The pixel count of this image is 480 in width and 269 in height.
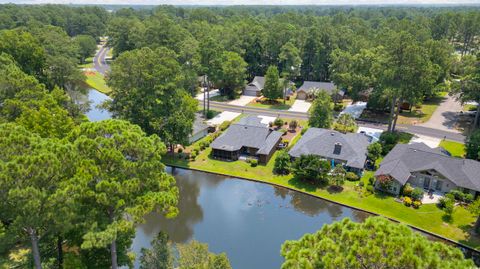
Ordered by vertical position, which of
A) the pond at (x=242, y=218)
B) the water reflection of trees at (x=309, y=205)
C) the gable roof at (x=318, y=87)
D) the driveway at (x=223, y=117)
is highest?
the gable roof at (x=318, y=87)

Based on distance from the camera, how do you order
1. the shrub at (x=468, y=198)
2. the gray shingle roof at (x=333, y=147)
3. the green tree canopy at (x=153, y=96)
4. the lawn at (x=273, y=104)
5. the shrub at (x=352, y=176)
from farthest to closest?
the lawn at (x=273, y=104)
the green tree canopy at (x=153, y=96)
the gray shingle roof at (x=333, y=147)
the shrub at (x=352, y=176)
the shrub at (x=468, y=198)

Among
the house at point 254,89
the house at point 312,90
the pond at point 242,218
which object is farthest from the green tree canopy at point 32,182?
the house at point 254,89

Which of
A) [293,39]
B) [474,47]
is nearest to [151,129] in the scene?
[293,39]

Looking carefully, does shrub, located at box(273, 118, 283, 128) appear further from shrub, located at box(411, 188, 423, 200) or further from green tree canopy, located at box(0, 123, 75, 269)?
green tree canopy, located at box(0, 123, 75, 269)

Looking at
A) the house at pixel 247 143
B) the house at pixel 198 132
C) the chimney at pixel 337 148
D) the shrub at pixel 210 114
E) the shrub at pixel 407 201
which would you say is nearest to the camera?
the shrub at pixel 407 201

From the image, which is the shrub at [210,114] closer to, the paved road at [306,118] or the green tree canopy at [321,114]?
the paved road at [306,118]

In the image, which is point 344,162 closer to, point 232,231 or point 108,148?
point 232,231

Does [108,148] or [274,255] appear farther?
[274,255]
